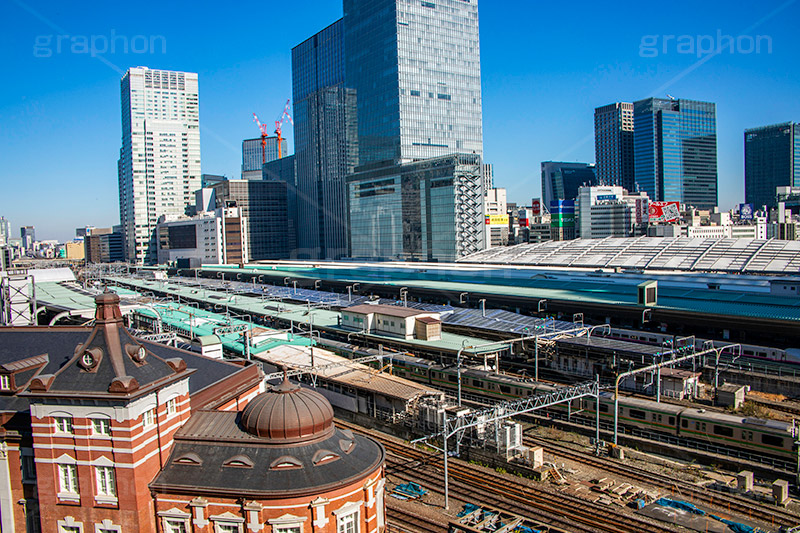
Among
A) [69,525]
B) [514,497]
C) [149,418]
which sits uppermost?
[149,418]

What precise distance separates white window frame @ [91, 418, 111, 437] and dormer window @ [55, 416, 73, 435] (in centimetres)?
102

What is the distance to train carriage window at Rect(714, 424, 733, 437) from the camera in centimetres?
3638

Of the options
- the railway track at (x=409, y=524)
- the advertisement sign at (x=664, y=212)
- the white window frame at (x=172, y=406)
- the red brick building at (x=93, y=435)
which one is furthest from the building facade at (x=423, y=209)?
the red brick building at (x=93, y=435)

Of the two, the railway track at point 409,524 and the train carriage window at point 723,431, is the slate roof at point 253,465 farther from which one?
the train carriage window at point 723,431

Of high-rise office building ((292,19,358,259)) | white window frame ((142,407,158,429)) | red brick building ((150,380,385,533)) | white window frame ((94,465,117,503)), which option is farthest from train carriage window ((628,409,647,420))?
high-rise office building ((292,19,358,259))

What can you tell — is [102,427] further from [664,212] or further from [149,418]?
[664,212]

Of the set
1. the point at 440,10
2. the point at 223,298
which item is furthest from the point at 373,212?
the point at 223,298

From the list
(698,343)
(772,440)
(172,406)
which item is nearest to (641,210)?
(698,343)

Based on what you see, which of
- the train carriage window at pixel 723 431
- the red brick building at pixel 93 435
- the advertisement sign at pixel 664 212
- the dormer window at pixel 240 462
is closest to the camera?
the dormer window at pixel 240 462

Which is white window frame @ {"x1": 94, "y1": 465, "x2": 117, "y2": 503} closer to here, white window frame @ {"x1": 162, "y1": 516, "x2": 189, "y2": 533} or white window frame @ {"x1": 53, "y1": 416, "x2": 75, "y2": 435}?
white window frame @ {"x1": 53, "y1": 416, "x2": 75, "y2": 435}

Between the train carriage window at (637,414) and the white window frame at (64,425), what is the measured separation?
109 ft

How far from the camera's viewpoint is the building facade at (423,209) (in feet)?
416

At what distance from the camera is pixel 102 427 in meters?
23.5

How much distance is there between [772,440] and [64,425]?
119 ft
